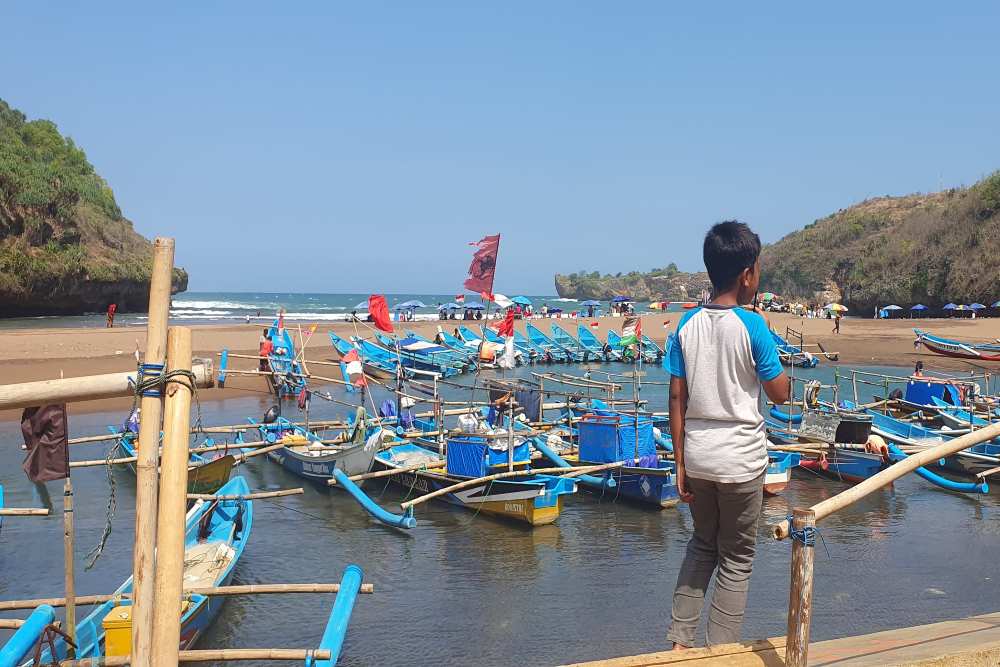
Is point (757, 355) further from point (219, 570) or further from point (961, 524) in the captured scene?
point (961, 524)

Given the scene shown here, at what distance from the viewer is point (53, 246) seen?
5444cm

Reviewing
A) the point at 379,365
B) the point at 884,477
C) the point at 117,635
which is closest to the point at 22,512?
the point at 117,635

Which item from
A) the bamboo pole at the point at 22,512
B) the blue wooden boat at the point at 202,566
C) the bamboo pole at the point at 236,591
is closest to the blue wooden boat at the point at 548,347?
the blue wooden boat at the point at 202,566

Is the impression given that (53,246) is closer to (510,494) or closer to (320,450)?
(320,450)

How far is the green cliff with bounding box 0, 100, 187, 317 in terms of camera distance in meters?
51.2

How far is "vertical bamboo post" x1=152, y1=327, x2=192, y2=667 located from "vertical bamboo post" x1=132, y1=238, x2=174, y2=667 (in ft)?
0.15

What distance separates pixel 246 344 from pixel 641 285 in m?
140

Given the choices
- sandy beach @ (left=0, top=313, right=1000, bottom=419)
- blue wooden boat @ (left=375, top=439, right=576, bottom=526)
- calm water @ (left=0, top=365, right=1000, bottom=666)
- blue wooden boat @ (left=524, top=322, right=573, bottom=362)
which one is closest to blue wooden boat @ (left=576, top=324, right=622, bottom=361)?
blue wooden boat @ (left=524, top=322, right=573, bottom=362)

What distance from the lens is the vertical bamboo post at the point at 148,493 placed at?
418 centimetres

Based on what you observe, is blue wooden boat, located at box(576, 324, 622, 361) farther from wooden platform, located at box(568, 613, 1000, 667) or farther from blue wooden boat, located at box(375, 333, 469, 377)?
wooden platform, located at box(568, 613, 1000, 667)

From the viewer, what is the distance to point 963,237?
57375 millimetres

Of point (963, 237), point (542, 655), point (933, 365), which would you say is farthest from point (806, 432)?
point (963, 237)

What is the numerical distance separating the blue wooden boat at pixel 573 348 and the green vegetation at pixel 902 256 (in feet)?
96.5

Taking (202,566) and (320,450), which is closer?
(202,566)
